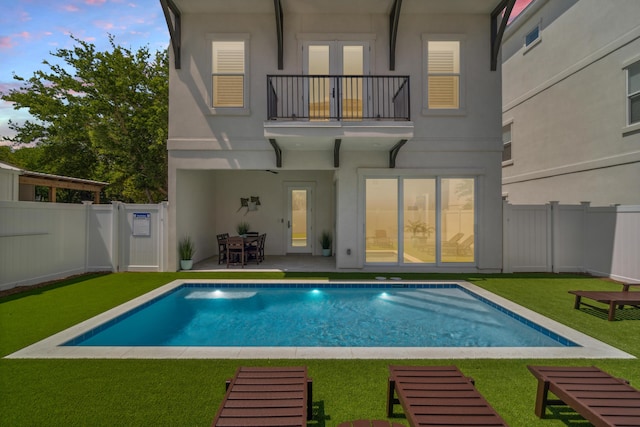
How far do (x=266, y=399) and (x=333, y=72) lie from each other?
9576mm

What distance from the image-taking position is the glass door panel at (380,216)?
10297 millimetres

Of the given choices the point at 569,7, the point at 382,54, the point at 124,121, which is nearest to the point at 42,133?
the point at 124,121

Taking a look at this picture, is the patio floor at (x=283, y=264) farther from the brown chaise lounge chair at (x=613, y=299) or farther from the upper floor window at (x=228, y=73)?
the brown chaise lounge chair at (x=613, y=299)

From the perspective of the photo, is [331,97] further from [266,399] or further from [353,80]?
[266,399]

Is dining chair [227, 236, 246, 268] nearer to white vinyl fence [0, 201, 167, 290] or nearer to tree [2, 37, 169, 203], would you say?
white vinyl fence [0, 201, 167, 290]

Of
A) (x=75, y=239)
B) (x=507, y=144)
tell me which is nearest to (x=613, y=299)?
(x=507, y=144)

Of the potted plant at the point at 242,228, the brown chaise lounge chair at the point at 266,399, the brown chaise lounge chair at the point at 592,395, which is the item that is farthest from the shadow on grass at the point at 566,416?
the potted plant at the point at 242,228

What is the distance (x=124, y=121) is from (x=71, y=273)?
12423mm

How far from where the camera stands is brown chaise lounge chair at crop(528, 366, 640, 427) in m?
2.54

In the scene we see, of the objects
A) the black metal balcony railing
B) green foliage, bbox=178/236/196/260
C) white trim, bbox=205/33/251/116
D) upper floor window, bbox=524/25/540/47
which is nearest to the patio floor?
green foliage, bbox=178/236/196/260

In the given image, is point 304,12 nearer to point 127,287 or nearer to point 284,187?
point 284,187

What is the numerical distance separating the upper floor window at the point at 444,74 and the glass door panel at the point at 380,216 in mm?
2770

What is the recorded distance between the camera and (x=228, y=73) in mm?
10188

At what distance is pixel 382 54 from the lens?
10102 mm
